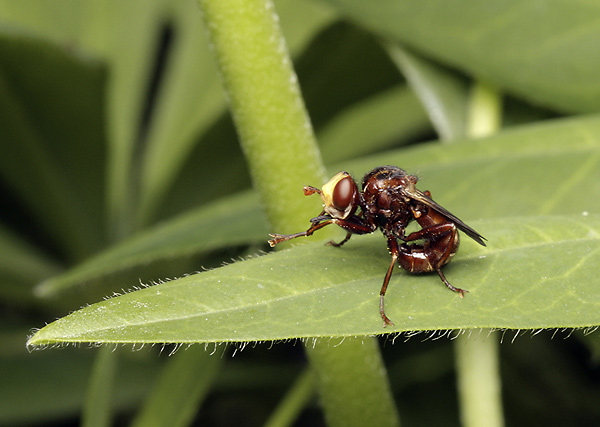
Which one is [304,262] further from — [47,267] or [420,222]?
[47,267]

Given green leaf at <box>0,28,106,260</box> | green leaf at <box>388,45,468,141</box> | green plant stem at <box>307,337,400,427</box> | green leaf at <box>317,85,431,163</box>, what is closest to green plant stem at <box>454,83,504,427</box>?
green plant stem at <box>307,337,400,427</box>

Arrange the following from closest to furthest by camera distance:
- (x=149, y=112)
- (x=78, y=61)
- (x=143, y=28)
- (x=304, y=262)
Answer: (x=304, y=262), (x=78, y=61), (x=143, y=28), (x=149, y=112)

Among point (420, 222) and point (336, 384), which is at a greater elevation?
point (420, 222)

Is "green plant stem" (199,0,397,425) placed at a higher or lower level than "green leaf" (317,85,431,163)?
higher

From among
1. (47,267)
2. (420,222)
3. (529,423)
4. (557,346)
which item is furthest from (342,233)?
(47,267)

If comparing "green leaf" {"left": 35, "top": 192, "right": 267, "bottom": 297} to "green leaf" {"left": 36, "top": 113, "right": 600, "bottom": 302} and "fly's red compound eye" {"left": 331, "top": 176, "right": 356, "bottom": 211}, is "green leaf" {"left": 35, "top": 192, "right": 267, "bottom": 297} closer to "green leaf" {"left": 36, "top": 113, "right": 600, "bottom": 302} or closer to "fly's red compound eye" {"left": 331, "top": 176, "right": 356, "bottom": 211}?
"green leaf" {"left": 36, "top": 113, "right": 600, "bottom": 302}

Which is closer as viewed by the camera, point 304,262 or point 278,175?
point 304,262

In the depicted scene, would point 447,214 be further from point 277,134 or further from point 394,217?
point 277,134
